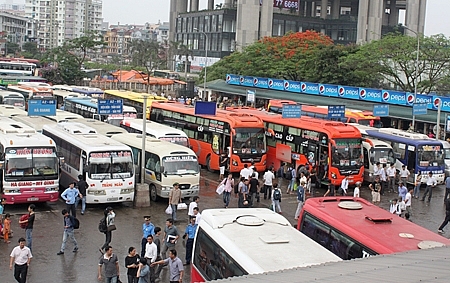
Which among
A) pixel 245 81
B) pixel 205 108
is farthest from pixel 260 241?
pixel 245 81

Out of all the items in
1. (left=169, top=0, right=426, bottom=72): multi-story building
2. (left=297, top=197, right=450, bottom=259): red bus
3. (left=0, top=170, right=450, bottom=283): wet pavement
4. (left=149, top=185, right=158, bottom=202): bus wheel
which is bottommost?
(left=0, top=170, right=450, bottom=283): wet pavement

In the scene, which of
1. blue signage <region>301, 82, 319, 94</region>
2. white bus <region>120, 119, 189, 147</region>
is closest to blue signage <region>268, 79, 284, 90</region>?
blue signage <region>301, 82, 319, 94</region>

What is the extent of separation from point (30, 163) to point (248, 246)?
12.2 metres

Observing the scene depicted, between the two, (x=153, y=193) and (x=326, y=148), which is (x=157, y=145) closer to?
(x=153, y=193)

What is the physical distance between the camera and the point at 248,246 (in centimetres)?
1030

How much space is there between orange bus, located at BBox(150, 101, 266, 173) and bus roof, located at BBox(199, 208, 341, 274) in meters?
15.2

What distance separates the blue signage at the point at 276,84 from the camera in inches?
2093

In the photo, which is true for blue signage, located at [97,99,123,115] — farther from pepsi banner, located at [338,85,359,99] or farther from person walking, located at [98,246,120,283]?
pepsi banner, located at [338,85,359,99]

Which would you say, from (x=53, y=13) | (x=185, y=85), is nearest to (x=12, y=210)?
(x=185, y=85)

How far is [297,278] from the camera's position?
7.07 meters

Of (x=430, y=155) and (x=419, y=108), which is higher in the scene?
(x=419, y=108)

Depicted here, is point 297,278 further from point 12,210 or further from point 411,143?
point 411,143

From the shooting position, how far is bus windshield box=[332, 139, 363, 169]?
25562mm

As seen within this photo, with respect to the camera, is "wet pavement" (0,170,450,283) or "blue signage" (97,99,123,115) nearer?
"wet pavement" (0,170,450,283)
